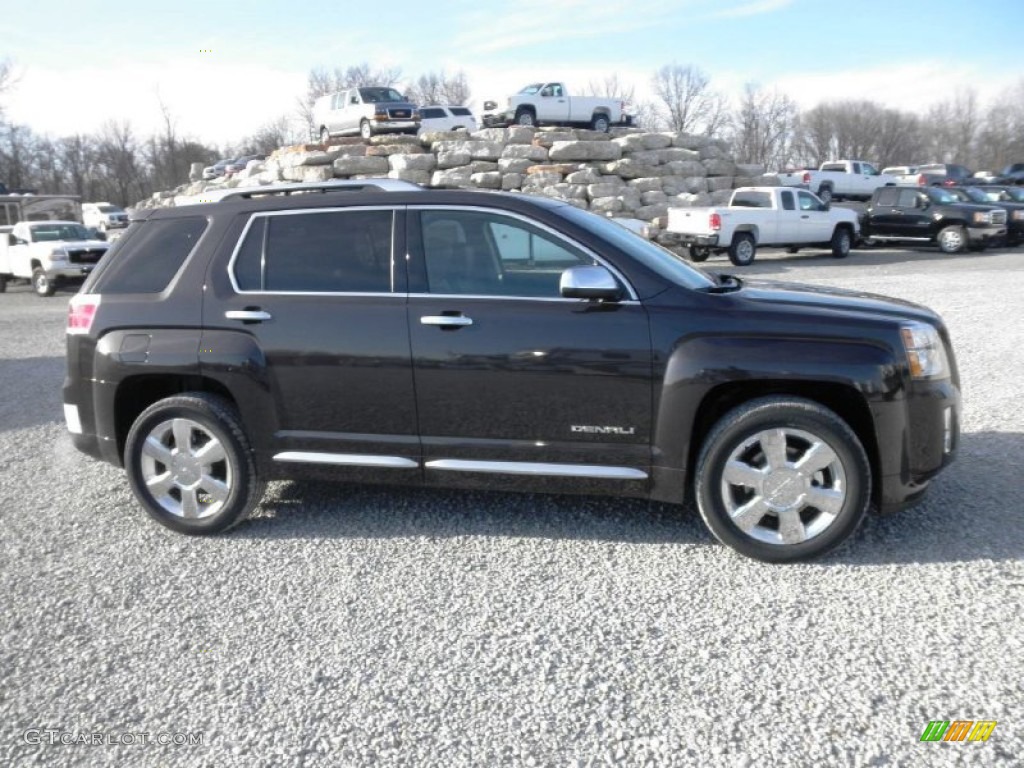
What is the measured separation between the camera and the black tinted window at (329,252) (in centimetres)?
434

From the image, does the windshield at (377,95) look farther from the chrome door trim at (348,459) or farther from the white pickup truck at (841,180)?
the chrome door trim at (348,459)

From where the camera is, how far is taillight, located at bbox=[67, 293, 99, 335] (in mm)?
4660

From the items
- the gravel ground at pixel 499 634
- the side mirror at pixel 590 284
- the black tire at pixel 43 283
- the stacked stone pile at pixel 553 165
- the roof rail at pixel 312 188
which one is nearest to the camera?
the gravel ground at pixel 499 634

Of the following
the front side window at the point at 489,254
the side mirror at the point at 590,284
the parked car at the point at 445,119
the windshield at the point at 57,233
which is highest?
the parked car at the point at 445,119

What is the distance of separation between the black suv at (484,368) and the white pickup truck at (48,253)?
17.7 meters

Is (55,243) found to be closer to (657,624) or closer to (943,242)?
(657,624)

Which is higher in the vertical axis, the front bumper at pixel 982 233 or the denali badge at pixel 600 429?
the denali badge at pixel 600 429

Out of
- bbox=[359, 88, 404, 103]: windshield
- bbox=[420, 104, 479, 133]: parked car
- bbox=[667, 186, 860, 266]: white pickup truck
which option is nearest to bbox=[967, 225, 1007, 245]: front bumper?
bbox=[667, 186, 860, 266]: white pickup truck

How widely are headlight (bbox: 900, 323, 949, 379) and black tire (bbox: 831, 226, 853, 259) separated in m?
20.4

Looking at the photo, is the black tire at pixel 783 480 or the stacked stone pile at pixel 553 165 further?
the stacked stone pile at pixel 553 165

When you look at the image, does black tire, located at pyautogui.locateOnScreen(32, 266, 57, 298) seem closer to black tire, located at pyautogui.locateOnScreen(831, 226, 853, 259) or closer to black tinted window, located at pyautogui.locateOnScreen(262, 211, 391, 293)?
black tinted window, located at pyautogui.locateOnScreen(262, 211, 391, 293)

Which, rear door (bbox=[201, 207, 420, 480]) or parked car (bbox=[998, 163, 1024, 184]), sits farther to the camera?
parked car (bbox=[998, 163, 1024, 184])

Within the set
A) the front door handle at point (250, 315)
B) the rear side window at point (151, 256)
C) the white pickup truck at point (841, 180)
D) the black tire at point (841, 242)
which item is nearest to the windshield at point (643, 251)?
the front door handle at point (250, 315)

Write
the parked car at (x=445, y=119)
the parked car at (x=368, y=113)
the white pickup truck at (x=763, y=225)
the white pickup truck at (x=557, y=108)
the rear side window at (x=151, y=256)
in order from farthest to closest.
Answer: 1. the parked car at (x=445, y=119)
2. the white pickup truck at (x=557, y=108)
3. the parked car at (x=368, y=113)
4. the white pickup truck at (x=763, y=225)
5. the rear side window at (x=151, y=256)
